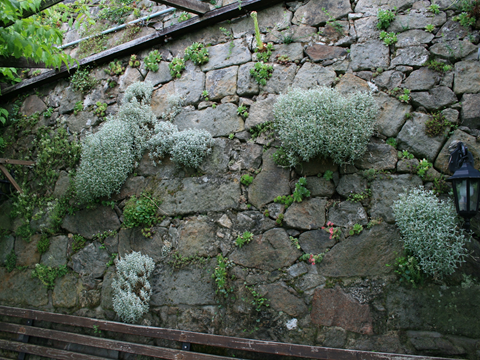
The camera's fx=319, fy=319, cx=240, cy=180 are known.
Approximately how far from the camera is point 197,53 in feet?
13.8

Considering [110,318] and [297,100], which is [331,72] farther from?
[110,318]

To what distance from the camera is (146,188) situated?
154 inches

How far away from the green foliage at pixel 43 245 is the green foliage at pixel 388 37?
4805 mm

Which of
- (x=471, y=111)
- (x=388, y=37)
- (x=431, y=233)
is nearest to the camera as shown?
(x=431, y=233)

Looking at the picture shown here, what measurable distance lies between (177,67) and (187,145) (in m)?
1.28

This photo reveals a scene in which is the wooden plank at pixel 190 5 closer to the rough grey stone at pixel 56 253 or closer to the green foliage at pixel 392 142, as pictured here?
the green foliage at pixel 392 142

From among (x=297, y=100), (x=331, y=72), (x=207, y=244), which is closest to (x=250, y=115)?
(x=297, y=100)

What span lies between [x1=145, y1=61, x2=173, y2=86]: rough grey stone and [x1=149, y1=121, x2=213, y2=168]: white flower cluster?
35.4 inches

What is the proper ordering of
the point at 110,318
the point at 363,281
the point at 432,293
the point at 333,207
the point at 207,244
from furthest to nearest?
the point at 110,318 → the point at 207,244 → the point at 333,207 → the point at 363,281 → the point at 432,293

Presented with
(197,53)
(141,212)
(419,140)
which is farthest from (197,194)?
(419,140)

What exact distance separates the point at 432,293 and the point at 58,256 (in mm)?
4269

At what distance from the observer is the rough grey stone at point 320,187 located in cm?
313

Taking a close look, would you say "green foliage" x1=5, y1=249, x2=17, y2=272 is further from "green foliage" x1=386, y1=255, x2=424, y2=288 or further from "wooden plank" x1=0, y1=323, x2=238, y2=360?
"green foliage" x1=386, y1=255, x2=424, y2=288

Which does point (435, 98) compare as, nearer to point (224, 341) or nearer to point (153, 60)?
point (224, 341)
